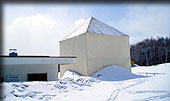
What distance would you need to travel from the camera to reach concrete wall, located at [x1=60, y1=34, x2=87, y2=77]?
14844 millimetres

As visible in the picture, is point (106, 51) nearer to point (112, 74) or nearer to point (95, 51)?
point (95, 51)

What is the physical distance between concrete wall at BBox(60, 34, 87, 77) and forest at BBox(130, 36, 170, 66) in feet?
89.3

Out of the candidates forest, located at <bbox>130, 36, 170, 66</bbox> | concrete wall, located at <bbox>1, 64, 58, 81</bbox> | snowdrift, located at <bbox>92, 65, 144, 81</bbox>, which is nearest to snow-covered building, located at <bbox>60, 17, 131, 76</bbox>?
snowdrift, located at <bbox>92, 65, 144, 81</bbox>

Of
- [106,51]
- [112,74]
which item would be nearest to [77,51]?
[106,51]

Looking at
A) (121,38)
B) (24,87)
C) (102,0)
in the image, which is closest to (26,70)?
(24,87)

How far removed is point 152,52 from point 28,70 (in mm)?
37923

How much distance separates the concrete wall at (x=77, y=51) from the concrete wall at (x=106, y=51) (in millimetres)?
581

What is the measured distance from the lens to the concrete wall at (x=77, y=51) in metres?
14.8

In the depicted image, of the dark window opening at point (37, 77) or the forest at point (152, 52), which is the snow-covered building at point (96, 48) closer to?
the dark window opening at point (37, 77)

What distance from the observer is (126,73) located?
596 inches

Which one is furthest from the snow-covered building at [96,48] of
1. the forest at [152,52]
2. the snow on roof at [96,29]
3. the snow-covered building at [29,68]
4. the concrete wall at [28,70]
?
the forest at [152,52]

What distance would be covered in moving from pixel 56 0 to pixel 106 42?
46.8 ft

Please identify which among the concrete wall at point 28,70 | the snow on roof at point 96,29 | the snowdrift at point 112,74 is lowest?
the snowdrift at point 112,74

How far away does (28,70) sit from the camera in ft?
31.9
